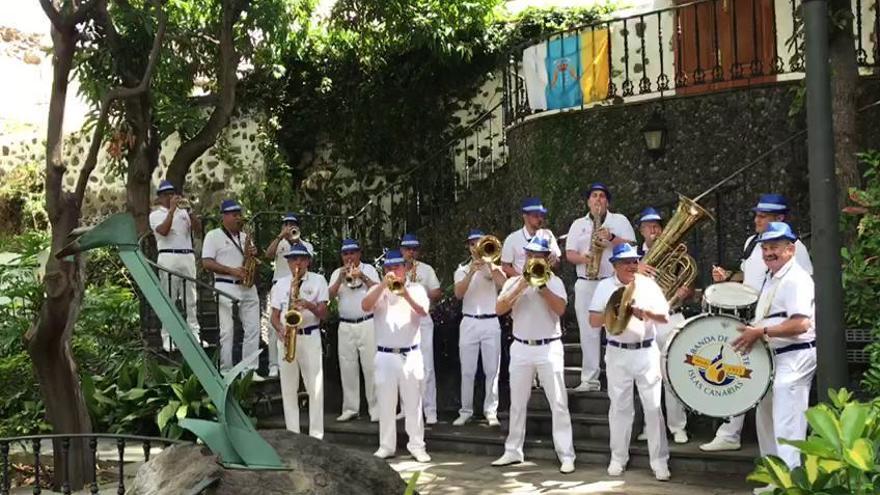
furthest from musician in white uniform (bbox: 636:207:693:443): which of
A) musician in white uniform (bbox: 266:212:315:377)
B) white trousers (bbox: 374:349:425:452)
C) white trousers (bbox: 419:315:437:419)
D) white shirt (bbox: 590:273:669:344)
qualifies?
musician in white uniform (bbox: 266:212:315:377)

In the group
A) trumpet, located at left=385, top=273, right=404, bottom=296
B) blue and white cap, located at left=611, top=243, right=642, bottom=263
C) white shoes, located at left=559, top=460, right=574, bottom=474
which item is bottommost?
white shoes, located at left=559, top=460, right=574, bottom=474

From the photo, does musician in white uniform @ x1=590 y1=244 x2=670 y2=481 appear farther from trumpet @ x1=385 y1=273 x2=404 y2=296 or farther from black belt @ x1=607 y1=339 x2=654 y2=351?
trumpet @ x1=385 y1=273 x2=404 y2=296

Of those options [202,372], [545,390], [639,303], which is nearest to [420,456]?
[545,390]

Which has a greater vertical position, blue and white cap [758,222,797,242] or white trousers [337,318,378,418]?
blue and white cap [758,222,797,242]

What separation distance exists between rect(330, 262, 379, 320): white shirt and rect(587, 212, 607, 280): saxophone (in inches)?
88.8

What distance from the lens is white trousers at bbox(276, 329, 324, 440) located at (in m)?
10.1

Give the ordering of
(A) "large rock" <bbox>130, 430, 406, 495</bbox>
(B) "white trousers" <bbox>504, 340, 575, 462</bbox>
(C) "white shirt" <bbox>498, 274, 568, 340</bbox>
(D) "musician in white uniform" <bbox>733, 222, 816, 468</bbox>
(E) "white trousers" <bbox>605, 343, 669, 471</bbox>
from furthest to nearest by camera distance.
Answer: (C) "white shirt" <bbox>498, 274, 568, 340</bbox>, (B) "white trousers" <bbox>504, 340, 575, 462</bbox>, (E) "white trousers" <bbox>605, 343, 669, 471</bbox>, (D) "musician in white uniform" <bbox>733, 222, 816, 468</bbox>, (A) "large rock" <bbox>130, 430, 406, 495</bbox>

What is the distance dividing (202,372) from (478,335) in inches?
223

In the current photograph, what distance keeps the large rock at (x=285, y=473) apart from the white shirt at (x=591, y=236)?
193 inches

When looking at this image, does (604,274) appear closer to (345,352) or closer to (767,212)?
(767,212)

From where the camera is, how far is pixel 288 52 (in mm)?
16641

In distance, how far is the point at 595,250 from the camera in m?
9.68

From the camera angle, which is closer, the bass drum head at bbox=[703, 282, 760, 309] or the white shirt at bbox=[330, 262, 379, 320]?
the bass drum head at bbox=[703, 282, 760, 309]

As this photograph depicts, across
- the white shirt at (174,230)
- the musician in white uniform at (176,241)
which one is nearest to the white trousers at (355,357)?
the musician in white uniform at (176,241)
